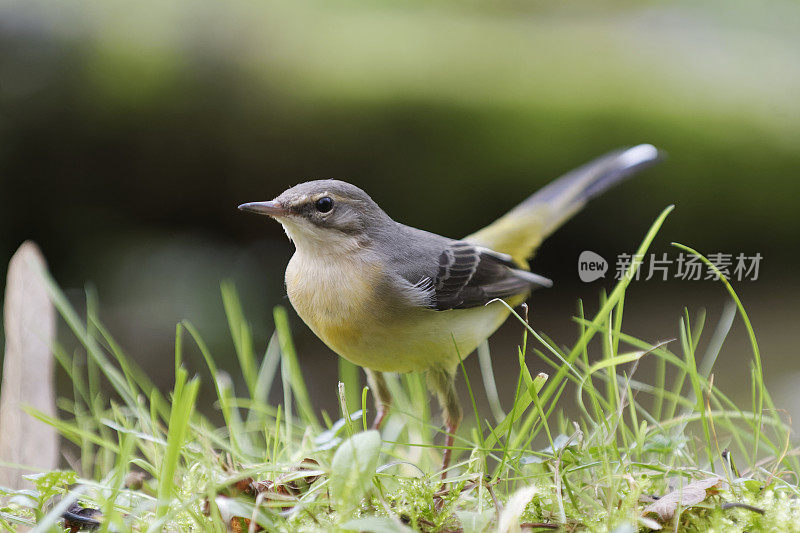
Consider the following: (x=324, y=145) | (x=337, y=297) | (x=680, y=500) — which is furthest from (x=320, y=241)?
(x=324, y=145)

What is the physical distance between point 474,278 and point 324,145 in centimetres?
355

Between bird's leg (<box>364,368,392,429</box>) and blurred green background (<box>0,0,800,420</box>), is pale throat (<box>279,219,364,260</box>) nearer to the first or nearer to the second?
bird's leg (<box>364,368,392,429</box>)

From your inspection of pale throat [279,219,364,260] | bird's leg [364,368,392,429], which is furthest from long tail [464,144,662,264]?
pale throat [279,219,364,260]

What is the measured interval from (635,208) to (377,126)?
2290mm

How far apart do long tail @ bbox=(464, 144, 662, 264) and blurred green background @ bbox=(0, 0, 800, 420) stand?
8.66 ft

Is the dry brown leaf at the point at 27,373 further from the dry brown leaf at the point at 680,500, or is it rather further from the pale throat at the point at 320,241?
the dry brown leaf at the point at 680,500

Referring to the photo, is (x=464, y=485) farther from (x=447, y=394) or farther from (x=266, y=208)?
(x=266, y=208)

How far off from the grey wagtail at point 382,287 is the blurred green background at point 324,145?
3.27 m

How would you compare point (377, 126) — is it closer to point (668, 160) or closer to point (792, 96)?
point (668, 160)

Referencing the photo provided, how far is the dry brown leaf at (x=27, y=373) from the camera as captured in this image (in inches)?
81.6

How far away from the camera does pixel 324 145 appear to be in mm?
5664

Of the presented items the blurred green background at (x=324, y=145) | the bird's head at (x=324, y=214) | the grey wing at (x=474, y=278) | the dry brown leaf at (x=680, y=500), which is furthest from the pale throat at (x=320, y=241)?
the blurred green background at (x=324, y=145)

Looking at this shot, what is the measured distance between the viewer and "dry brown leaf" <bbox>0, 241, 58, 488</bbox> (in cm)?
207

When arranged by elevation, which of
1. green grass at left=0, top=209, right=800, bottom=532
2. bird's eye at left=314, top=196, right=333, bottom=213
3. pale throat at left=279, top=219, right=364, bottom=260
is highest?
bird's eye at left=314, top=196, right=333, bottom=213
